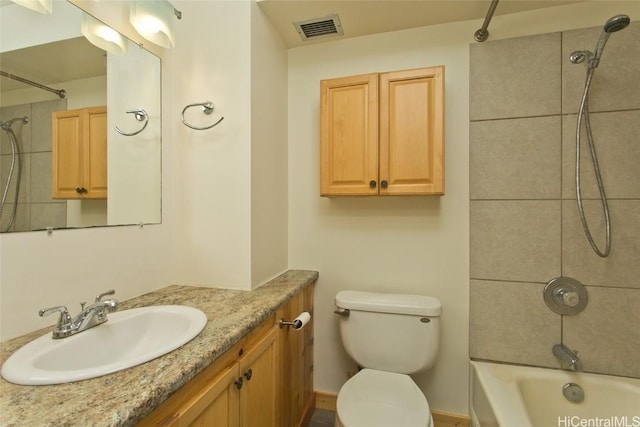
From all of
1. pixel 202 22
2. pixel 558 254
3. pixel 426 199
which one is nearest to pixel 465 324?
pixel 558 254

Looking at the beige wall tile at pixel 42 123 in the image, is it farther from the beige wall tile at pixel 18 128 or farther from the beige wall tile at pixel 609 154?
the beige wall tile at pixel 609 154

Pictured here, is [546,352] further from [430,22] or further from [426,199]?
[430,22]

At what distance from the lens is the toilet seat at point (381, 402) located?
1.09 metres

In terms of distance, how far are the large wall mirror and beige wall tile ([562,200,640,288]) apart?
205cm

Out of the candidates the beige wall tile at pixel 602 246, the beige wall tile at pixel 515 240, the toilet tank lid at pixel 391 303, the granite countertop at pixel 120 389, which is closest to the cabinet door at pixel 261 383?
the granite countertop at pixel 120 389

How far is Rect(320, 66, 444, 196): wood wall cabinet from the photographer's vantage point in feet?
4.57

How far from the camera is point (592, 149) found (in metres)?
1.33

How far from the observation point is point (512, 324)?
147 cm

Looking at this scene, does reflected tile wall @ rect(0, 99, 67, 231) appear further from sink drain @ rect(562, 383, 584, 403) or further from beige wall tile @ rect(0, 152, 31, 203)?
sink drain @ rect(562, 383, 584, 403)

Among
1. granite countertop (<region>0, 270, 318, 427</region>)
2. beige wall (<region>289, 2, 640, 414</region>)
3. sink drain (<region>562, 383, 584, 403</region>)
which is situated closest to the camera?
granite countertop (<region>0, 270, 318, 427</region>)

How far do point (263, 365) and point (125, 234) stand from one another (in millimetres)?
792

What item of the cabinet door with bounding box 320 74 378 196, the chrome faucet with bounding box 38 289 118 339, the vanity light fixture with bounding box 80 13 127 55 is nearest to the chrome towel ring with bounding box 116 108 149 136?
the vanity light fixture with bounding box 80 13 127 55

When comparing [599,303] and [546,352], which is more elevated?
[599,303]

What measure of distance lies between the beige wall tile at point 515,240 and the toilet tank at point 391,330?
373 mm
